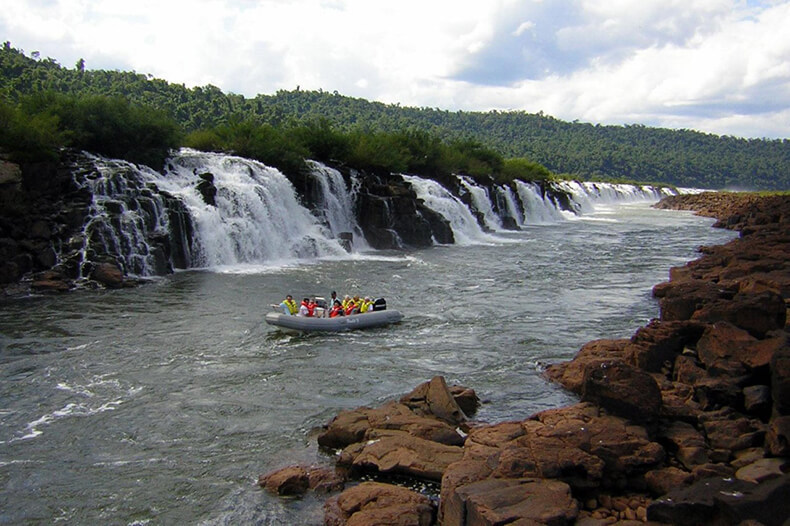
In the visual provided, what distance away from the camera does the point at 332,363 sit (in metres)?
13.9

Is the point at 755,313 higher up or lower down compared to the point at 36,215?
lower down

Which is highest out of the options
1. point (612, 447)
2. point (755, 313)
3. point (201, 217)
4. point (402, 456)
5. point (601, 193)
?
point (601, 193)

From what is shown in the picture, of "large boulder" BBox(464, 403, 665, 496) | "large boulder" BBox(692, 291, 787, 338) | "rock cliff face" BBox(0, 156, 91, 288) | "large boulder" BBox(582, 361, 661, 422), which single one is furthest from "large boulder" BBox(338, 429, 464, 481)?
"rock cliff face" BBox(0, 156, 91, 288)

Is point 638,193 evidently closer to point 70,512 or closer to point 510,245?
point 510,245

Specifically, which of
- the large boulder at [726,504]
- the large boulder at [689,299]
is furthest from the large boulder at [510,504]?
the large boulder at [689,299]

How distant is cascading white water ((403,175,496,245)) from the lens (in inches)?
1644

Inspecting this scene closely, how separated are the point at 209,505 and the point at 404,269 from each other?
64.8 ft

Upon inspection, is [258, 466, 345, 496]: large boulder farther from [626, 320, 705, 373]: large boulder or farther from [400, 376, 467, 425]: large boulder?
[626, 320, 705, 373]: large boulder

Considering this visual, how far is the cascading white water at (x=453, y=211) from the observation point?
41750mm

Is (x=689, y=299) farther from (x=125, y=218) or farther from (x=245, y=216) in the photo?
(x=245, y=216)

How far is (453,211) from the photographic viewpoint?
42781 millimetres

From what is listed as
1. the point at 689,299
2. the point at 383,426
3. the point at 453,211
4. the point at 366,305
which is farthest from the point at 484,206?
the point at 383,426

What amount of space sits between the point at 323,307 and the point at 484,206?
35111 mm

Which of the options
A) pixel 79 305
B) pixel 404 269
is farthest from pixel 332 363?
pixel 404 269
